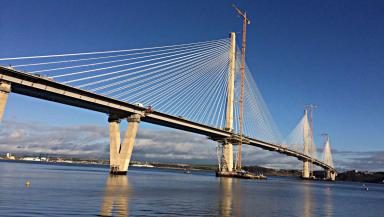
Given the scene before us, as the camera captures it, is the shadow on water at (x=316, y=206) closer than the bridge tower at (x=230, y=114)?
Yes

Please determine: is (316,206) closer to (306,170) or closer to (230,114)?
(230,114)

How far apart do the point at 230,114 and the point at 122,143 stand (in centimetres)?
3253

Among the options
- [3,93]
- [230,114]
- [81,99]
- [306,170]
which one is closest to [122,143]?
[81,99]

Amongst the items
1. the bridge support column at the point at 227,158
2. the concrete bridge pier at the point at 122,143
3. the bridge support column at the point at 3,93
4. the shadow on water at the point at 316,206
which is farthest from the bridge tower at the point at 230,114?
the bridge support column at the point at 3,93

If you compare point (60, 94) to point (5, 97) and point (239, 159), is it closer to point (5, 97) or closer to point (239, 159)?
point (5, 97)

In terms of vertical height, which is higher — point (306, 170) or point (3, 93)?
point (3, 93)

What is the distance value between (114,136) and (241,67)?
47.6 m

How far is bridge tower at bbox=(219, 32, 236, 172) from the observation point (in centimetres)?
10081

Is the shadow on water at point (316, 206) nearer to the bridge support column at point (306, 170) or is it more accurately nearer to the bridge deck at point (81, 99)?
the bridge deck at point (81, 99)

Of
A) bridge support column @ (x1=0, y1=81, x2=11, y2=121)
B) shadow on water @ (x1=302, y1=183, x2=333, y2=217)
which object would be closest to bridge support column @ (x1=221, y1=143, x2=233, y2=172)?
shadow on water @ (x1=302, y1=183, x2=333, y2=217)

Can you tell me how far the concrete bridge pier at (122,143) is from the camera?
7950cm

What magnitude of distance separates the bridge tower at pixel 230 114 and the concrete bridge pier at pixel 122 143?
28.8m

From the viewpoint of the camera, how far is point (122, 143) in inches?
3184

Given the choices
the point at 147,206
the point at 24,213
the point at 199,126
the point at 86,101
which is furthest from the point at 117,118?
the point at 24,213
